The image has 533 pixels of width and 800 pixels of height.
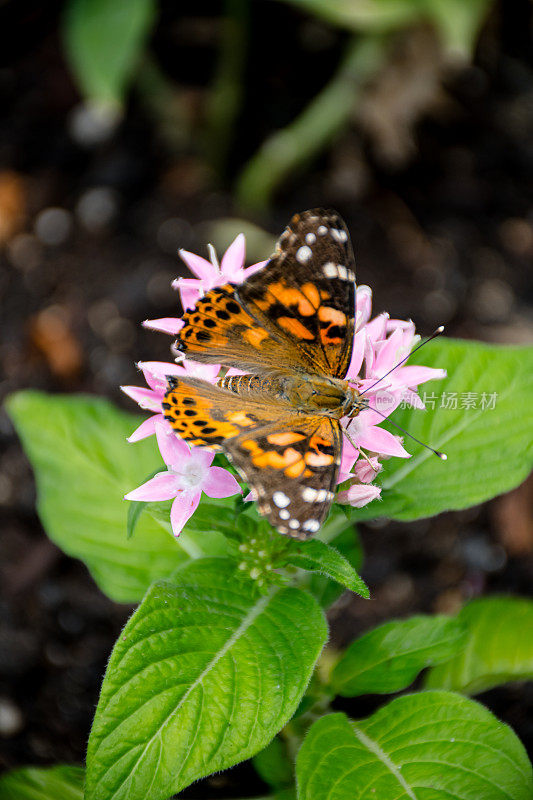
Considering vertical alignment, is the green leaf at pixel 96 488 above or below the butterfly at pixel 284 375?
below

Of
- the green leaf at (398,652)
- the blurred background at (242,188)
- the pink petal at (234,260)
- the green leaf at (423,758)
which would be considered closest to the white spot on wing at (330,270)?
the pink petal at (234,260)

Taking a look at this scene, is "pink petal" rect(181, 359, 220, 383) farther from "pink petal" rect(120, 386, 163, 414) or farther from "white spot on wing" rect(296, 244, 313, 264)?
"white spot on wing" rect(296, 244, 313, 264)

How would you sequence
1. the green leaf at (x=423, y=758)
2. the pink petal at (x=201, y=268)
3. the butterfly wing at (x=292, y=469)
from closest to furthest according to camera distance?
1. the butterfly wing at (x=292, y=469)
2. the green leaf at (x=423, y=758)
3. the pink petal at (x=201, y=268)

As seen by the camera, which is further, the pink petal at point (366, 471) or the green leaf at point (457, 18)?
the green leaf at point (457, 18)

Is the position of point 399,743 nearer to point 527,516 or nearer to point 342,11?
point 527,516

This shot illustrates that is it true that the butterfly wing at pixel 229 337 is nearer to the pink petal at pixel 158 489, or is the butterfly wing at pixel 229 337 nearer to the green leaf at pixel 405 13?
the pink petal at pixel 158 489

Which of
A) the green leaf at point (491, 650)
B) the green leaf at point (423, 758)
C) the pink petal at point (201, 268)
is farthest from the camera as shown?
the green leaf at point (491, 650)
